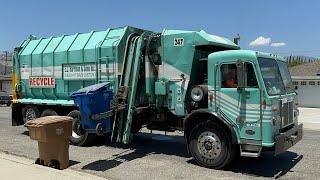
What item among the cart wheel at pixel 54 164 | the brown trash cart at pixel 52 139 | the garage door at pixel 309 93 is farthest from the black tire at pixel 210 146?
the garage door at pixel 309 93

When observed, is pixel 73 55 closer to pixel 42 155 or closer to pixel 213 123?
pixel 42 155

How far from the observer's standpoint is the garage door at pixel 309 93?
33.8 metres

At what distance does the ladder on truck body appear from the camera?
36.4 ft

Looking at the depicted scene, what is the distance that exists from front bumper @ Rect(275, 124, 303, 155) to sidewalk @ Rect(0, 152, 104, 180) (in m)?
3.45

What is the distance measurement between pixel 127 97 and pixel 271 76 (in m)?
3.67

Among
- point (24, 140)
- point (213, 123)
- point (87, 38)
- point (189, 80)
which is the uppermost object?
point (87, 38)

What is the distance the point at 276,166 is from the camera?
983 cm

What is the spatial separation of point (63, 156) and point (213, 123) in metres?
3.27

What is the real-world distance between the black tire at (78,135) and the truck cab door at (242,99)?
14.7 ft

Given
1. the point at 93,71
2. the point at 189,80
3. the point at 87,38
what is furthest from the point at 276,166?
the point at 87,38

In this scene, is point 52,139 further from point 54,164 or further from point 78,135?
point 78,135

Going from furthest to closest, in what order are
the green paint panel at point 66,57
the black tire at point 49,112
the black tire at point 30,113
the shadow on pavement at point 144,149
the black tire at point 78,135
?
the black tire at point 30,113
the black tire at point 49,112
the black tire at point 78,135
the green paint panel at point 66,57
the shadow on pavement at point 144,149

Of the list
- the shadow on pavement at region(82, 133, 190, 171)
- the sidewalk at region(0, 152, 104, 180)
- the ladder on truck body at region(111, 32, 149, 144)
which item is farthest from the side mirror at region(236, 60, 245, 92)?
the sidewalk at region(0, 152, 104, 180)

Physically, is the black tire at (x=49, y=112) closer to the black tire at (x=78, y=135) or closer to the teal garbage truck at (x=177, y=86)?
the teal garbage truck at (x=177, y=86)
